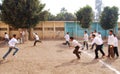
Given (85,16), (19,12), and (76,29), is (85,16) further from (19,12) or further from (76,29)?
(19,12)

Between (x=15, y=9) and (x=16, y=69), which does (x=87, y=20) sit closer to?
(x=15, y=9)

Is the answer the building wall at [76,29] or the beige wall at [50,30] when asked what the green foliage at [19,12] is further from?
the building wall at [76,29]

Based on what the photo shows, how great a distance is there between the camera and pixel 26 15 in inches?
1379

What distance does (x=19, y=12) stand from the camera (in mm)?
34906

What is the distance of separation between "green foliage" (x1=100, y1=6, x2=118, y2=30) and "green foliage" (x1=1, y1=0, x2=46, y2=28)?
10.4 meters

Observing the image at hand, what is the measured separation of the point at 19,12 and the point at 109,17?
13041mm

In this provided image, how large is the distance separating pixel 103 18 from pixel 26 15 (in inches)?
461

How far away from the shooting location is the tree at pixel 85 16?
42125mm

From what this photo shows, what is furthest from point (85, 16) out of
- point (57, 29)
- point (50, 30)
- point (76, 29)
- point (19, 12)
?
point (19, 12)

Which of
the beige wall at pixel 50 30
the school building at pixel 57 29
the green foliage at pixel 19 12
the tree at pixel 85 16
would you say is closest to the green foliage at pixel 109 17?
the tree at pixel 85 16

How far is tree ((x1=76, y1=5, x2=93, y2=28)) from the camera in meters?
42.1

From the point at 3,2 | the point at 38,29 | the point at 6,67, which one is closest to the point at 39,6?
the point at 3,2

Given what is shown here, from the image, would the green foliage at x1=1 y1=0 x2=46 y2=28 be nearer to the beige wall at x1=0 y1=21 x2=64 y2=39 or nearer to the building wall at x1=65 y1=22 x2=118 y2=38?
the beige wall at x1=0 y1=21 x2=64 y2=39

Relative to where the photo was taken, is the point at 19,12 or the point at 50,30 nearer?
the point at 19,12
